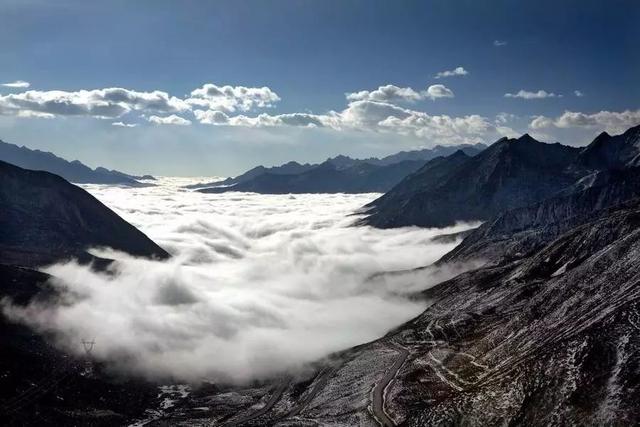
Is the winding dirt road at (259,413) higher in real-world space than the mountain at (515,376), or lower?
lower

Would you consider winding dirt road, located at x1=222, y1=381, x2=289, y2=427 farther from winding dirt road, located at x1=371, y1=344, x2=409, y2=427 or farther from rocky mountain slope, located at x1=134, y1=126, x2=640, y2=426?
winding dirt road, located at x1=371, y1=344, x2=409, y2=427

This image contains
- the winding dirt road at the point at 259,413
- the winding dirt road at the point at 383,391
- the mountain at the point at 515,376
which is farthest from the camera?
the winding dirt road at the point at 259,413

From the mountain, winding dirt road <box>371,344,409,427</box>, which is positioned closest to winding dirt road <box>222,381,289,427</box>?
the mountain

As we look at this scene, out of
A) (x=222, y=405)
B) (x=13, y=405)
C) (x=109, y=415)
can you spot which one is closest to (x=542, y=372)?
(x=222, y=405)

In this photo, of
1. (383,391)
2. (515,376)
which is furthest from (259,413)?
(515,376)

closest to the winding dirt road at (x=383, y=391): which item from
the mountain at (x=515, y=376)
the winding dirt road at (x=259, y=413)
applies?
the mountain at (x=515, y=376)

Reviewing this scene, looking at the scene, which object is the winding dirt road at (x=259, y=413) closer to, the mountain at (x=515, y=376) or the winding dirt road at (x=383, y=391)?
the mountain at (x=515, y=376)

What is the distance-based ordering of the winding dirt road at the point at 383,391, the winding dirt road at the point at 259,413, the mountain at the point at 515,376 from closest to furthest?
the mountain at the point at 515,376
the winding dirt road at the point at 383,391
the winding dirt road at the point at 259,413

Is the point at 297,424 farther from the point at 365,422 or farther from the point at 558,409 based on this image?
→ the point at 558,409

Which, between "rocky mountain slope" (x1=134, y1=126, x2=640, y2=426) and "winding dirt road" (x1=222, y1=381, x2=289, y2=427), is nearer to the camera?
"rocky mountain slope" (x1=134, y1=126, x2=640, y2=426)

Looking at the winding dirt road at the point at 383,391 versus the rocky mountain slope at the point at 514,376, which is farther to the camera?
the winding dirt road at the point at 383,391

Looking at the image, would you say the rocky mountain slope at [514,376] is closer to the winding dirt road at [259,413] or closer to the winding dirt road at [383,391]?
the winding dirt road at [383,391]
